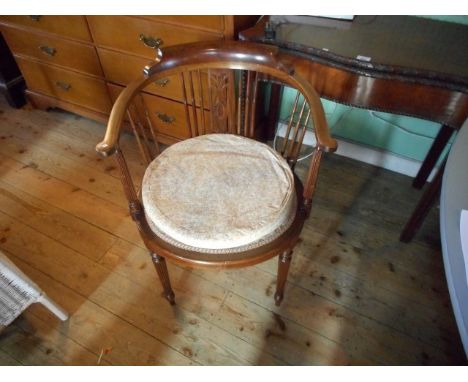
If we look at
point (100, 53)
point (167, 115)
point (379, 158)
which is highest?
point (100, 53)

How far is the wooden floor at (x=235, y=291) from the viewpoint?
3.70 feet

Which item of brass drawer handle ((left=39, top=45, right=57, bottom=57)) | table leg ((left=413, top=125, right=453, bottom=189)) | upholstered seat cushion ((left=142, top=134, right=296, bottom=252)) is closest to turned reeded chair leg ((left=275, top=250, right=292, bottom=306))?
upholstered seat cushion ((left=142, top=134, right=296, bottom=252))

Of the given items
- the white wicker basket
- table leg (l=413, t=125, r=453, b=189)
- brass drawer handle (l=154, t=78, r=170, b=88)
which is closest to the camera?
the white wicker basket

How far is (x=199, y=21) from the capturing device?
3.96 ft

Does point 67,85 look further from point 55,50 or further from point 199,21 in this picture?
point 199,21

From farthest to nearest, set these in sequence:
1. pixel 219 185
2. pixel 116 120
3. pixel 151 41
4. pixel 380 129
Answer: pixel 380 129, pixel 151 41, pixel 219 185, pixel 116 120

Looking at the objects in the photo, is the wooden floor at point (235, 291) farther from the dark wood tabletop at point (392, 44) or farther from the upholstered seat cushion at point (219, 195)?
the dark wood tabletop at point (392, 44)

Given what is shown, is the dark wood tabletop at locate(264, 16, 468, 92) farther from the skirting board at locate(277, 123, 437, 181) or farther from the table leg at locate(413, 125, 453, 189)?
the skirting board at locate(277, 123, 437, 181)

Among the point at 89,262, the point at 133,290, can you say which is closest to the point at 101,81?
the point at 89,262

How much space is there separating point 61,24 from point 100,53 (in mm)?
212

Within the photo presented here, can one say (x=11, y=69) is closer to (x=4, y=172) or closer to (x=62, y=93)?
(x=62, y=93)

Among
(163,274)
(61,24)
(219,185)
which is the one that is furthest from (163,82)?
(163,274)

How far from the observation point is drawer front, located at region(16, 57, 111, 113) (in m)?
1.75

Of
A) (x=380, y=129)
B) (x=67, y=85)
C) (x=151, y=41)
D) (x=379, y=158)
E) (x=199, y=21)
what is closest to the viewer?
(x=199, y=21)
